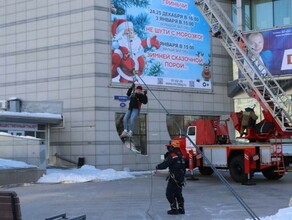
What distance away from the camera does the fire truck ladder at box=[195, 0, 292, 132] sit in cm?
2042

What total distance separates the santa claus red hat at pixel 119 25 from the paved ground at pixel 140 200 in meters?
10.1

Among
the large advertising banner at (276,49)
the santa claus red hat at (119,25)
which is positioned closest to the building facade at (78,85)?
the santa claus red hat at (119,25)

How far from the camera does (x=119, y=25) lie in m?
27.2

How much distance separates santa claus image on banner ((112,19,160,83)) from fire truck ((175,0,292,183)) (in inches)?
224

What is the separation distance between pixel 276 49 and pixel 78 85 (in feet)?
38.8

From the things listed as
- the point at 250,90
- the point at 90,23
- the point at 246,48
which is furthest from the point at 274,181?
the point at 90,23

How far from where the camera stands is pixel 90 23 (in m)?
26.5

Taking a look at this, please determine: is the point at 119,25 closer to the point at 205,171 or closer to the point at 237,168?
the point at 205,171

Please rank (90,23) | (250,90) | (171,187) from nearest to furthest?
(171,187) → (250,90) → (90,23)

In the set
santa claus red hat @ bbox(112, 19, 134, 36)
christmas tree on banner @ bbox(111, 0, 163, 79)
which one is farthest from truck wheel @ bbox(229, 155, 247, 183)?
santa claus red hat @ bbox(112, 19, 134, 36)

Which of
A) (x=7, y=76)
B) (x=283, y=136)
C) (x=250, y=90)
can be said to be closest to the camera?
(x=283, y=136)

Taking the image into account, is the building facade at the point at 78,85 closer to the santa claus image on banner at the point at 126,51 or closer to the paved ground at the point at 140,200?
the santa claus image on banner at the point at 126,51

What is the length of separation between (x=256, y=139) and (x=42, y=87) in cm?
1335

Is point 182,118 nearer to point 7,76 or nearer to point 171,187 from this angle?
point 7,76
